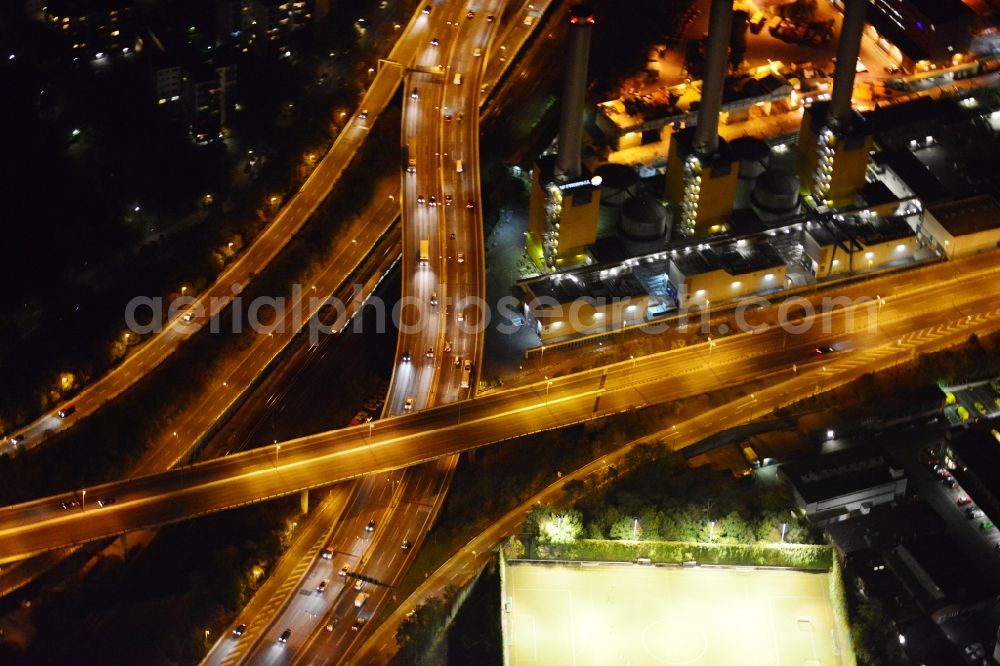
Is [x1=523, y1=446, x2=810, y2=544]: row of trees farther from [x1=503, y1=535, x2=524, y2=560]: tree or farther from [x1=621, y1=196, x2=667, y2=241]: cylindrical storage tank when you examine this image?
[x1=621, y1=196, x2=667, y2=241]: cylindrical storage tank

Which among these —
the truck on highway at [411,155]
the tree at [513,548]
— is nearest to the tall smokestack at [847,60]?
the truck on highway at [411,155]

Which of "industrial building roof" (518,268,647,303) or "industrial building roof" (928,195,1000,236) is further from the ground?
"industrial building roof" (928,195,1000,236)

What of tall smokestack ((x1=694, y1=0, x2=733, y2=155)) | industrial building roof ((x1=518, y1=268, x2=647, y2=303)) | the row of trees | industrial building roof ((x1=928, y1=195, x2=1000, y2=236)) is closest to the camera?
the row of trees

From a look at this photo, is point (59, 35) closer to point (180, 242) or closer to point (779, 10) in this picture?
point (180, 242)

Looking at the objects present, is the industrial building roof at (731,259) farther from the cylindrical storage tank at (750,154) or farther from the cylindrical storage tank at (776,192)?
the cylindrical storage tank at (750,154)

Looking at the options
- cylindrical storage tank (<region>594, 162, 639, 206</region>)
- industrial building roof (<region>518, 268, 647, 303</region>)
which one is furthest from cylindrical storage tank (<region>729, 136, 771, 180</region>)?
industrial building roof (<region>518, 268, 647, 303</region>)

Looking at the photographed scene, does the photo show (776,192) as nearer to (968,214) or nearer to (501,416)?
(968,214)

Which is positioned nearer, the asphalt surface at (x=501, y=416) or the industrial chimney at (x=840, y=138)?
the asphalt surface at (x=501, y=416)
